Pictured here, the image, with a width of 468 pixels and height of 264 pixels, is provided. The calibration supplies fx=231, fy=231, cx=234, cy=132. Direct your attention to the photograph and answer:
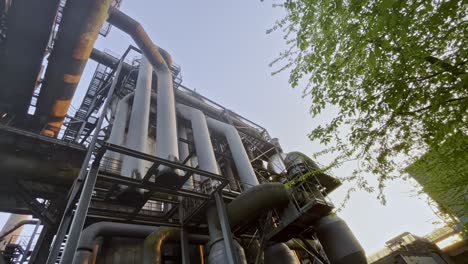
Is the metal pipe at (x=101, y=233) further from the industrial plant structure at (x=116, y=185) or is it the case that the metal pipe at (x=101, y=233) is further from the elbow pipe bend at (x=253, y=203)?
the elbow pipe bend at (x=253, y=203)

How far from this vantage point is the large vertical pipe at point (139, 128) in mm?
7543

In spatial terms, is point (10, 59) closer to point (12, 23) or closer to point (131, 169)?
point (12, 23)

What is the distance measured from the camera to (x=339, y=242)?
27.8ft

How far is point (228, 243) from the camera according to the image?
6.45 m

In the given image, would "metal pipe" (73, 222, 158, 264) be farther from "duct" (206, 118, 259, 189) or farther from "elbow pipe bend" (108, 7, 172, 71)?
"elbow pipe bend" (108, 7, 172, 71)

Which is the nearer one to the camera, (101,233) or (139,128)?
(101,233)

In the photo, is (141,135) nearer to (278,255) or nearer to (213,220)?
(213,220)

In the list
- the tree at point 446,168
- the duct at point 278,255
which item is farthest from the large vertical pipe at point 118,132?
the tree at point 446,168

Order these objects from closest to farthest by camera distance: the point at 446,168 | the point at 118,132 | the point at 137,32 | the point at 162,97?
1. the point at 446,168
2. the point at 118,132
3. the point at 162,97
4. the point at 137,32

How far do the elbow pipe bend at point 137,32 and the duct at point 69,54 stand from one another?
3.72 m

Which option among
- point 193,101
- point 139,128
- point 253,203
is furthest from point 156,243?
point 193,101

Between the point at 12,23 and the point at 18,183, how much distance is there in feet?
16.7

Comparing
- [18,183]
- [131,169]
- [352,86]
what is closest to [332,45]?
[352,86]

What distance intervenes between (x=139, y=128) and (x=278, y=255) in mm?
7417
